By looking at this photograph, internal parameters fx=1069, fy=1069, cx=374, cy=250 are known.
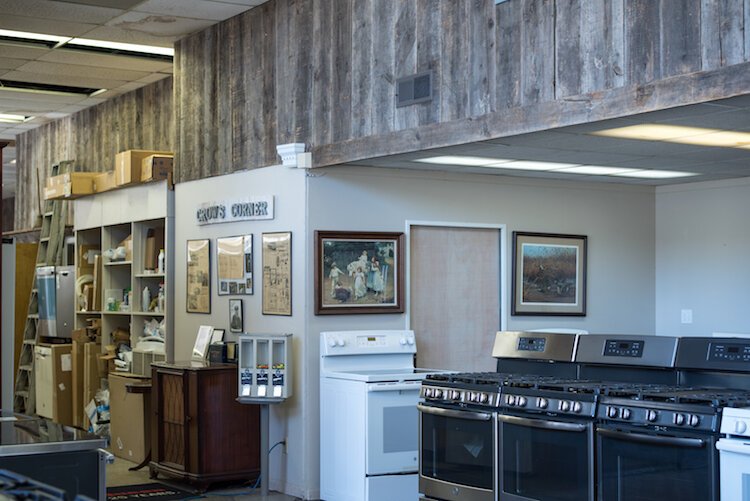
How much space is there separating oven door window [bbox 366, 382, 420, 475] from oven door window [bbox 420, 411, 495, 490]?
872 mm

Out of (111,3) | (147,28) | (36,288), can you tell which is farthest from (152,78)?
(36,288)

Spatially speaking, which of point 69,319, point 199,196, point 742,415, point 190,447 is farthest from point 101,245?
point 742,415

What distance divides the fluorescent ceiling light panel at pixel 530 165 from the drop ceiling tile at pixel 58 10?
9.62 ft

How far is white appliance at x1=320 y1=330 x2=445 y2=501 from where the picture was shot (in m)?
6.56

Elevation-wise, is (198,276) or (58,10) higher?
(58,10)

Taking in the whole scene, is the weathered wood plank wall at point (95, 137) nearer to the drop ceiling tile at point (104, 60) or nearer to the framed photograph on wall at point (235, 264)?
the drop ceiling tile at point (104, 60)

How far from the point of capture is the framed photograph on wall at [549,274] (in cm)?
782

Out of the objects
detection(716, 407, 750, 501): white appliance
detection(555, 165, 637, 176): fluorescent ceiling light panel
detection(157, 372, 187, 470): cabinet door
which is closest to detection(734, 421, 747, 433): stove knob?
detection(716, 407, 750, 501): white appliance

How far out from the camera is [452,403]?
550cm

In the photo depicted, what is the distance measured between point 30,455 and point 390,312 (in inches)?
143

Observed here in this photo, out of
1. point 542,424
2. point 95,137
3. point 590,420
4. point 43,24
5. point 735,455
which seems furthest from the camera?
point 95,137

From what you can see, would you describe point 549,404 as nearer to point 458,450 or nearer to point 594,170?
point 458,450

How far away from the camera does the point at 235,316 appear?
25.8 feet

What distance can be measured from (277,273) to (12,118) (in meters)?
6.26
